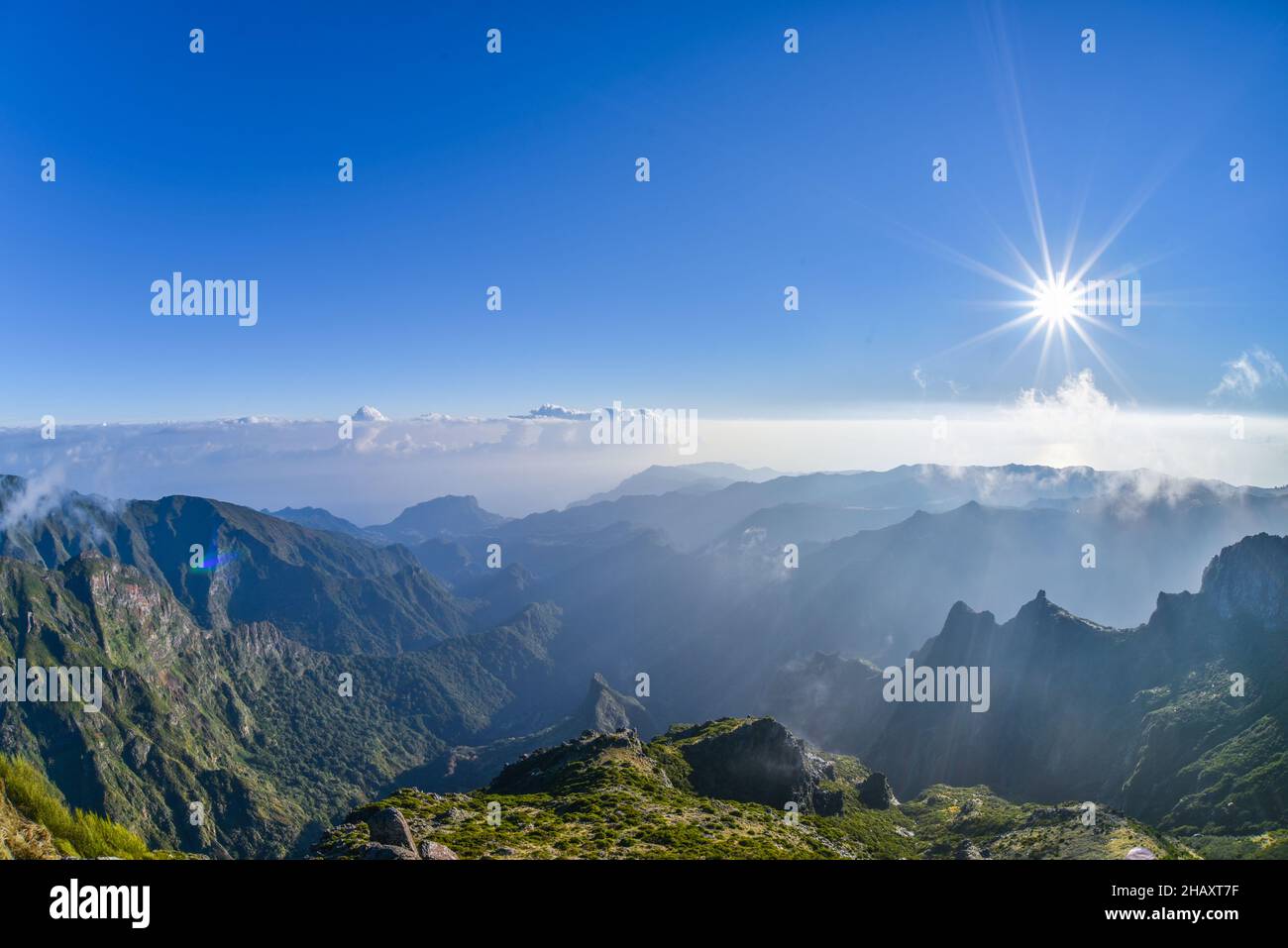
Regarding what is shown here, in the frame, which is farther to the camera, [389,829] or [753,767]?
[753,767]

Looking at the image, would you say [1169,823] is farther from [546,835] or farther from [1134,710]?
[546,835]

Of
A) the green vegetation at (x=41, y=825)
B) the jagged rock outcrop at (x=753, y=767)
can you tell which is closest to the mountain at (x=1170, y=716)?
the jagged rock outcrop at (x=753, y=767)

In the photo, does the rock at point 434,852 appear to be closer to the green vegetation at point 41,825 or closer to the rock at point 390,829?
the rock at point 390,829

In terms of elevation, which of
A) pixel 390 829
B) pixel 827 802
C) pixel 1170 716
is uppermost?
pixel 390 829

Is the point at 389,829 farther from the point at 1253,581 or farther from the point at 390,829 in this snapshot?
the point at 1253,581

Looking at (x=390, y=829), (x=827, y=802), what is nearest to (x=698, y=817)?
(x=390, y=829)
